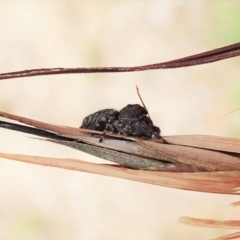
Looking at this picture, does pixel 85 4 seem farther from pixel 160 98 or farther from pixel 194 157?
pixel 194 157

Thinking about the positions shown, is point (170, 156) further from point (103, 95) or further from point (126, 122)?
point (103, 95)

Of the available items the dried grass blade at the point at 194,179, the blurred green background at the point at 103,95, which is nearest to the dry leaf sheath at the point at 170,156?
the dried grass blade at the point at 194,179

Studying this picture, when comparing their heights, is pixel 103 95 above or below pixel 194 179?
above

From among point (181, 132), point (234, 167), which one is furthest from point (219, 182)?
point (181, 132)

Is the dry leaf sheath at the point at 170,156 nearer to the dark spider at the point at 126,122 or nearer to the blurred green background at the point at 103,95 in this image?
the dark spider at the point at 126,122

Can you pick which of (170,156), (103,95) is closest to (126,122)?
(170,156)
